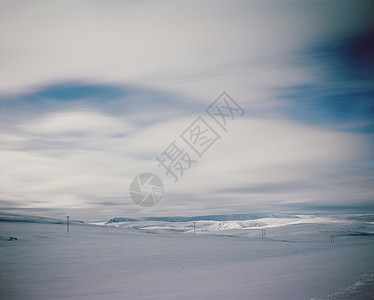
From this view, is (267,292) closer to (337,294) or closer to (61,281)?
(337,294)

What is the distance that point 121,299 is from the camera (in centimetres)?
911

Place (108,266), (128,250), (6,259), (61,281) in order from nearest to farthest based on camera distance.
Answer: (61,281) < (108,266) < (6,259) < (128,250)

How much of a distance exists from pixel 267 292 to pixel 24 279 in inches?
380

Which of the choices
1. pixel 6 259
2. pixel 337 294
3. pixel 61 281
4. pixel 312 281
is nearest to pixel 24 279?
pixel 61 281

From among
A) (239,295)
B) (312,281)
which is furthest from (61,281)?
(312,281)

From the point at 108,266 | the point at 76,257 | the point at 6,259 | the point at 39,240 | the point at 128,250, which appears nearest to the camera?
the point at 108,266

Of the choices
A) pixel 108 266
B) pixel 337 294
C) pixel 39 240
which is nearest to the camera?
pixel 337 294

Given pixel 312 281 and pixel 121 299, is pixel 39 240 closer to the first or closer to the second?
pixel 121 299

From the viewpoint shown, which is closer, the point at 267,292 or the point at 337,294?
the point at 337,294

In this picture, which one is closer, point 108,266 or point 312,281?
point 312,281

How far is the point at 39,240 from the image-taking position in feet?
103

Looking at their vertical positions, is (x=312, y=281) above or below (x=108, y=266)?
above

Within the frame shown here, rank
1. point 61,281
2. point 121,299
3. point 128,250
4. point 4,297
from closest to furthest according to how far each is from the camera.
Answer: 1. point 121,299
2. point 4,297
3. point 61,281
4. point 128,250

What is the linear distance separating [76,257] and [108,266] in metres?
4.78
